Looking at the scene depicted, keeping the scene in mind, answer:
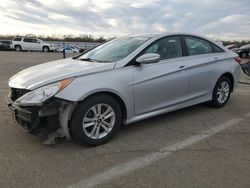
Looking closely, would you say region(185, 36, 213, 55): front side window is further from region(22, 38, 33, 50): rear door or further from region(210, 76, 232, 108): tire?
region(22, 38, 33, 50): rear door

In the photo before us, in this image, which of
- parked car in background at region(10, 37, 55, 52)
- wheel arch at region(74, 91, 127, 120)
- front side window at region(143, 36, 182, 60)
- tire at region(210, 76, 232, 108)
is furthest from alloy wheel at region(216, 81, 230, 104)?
parked car in background at region(10, 37, 55, 52)

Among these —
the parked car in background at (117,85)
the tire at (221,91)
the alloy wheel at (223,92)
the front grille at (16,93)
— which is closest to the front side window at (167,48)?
the parked car in background at (117,85)

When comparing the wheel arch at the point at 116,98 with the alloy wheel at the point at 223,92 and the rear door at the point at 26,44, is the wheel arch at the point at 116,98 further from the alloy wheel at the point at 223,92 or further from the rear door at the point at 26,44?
the rear door at the point at 26,44

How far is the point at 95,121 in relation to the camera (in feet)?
13.1

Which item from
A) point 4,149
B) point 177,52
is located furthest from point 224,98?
point 4,149

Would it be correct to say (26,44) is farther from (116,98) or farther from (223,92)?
(116,98)

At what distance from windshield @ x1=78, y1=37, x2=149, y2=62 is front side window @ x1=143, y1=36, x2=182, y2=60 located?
195mm

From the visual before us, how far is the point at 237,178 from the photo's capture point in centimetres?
320

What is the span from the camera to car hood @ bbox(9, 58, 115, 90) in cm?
381

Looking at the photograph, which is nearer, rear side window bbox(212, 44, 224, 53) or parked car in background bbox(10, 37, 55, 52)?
rear side window bbox(212, 44, 224, 53)

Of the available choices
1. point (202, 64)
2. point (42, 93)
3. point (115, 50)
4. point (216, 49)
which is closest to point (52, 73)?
point (42, 93)

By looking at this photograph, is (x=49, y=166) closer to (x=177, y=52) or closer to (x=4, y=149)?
(x=4, y=149)

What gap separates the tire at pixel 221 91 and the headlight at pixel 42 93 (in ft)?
10.7

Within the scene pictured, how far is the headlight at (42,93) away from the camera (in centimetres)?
363
